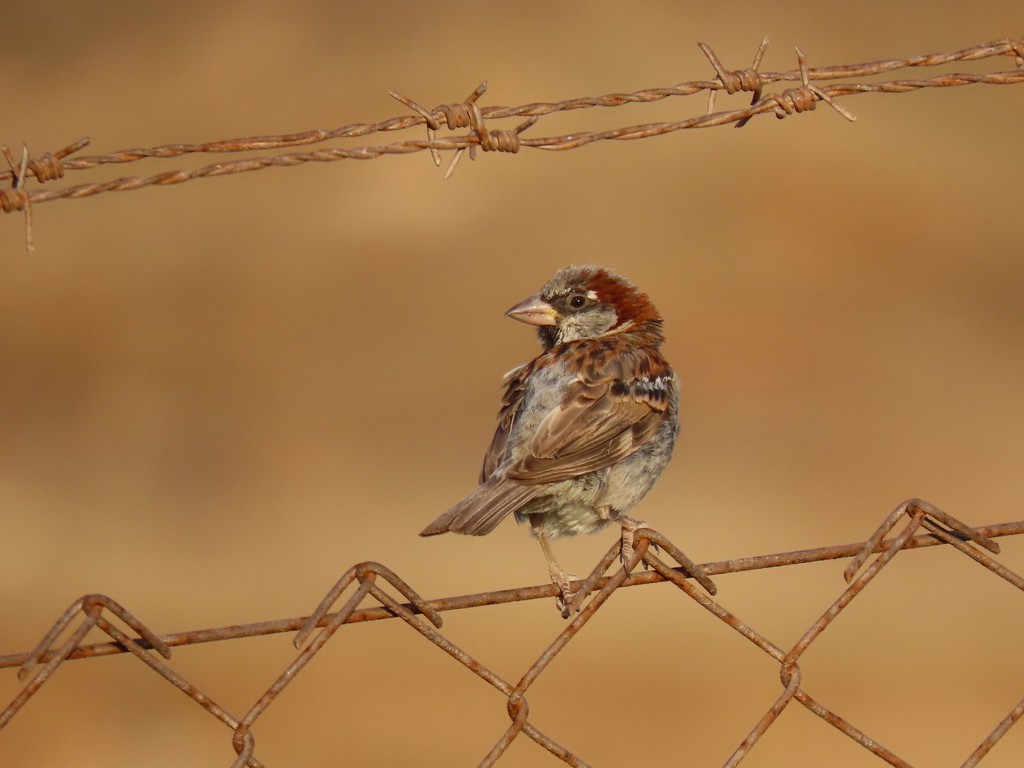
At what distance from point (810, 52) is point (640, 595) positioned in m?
7.83

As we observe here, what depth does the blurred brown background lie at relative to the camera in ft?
24.7

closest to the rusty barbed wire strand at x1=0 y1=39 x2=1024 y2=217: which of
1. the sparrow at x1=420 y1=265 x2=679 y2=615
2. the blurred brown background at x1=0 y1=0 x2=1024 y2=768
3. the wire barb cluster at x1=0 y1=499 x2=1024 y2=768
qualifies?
the wire barb cluster at x1=0 y1=499 x2=1024 y2=768

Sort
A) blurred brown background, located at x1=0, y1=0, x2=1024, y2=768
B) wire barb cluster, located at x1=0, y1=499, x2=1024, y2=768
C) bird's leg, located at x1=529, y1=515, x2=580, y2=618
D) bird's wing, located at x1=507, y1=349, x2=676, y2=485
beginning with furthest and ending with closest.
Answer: blurred brown background, located at x1=0, y1=0, x2=1024, y2=768, bird's wing, located at x1=507, y1=349, x2=676, y2=485, bird's leg, located at x1=529, y1=515, x2=580, y2=618, wire barb cluster, located at x1=0, y1=499, x2=1024, y2=768

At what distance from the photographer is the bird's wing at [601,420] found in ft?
14.0

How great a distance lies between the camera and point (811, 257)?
12109mm

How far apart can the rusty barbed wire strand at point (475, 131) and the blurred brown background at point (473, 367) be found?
4.31 metres

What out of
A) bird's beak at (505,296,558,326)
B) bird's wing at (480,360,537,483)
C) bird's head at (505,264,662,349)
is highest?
bird's head at (505,264,662,349)

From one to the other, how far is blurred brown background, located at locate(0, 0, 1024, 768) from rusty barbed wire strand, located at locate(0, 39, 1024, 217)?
170 inches

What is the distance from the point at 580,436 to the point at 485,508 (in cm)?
57

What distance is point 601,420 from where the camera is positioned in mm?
4480

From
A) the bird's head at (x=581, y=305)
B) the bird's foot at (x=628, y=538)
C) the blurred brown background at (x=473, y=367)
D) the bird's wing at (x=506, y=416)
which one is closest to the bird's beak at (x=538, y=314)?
the bird's head at (x=581, y=305)

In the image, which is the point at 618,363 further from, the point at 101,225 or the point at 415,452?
the point at 101,225

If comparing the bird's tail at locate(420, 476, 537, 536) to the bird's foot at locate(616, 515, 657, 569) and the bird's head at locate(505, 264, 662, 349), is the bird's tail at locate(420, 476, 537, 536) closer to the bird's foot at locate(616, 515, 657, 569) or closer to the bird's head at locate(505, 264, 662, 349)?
the bird's foot at locate(616, 515, 657, 569)

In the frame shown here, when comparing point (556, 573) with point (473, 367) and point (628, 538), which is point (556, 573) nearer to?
point (628, 538)
